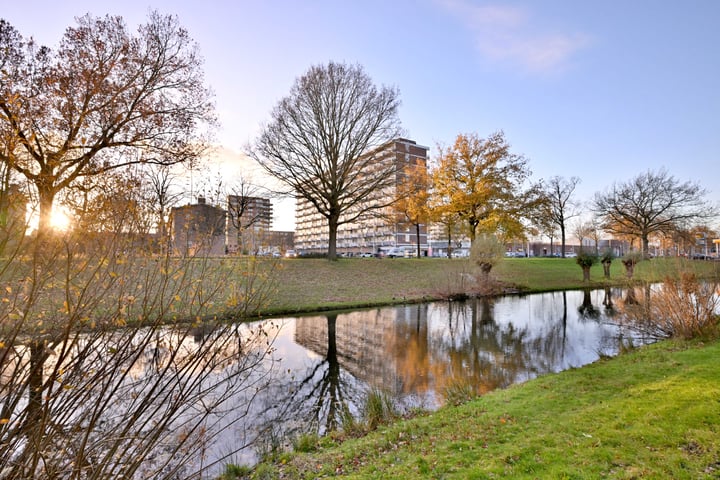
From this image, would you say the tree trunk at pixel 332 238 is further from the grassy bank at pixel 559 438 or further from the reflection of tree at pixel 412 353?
the grassy bank at pixel 559 438

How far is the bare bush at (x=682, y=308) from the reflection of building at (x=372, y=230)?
58.8 feet

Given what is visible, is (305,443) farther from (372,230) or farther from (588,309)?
(372,230)

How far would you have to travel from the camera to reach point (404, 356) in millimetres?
9938

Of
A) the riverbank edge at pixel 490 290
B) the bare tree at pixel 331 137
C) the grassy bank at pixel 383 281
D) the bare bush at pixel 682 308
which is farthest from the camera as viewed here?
the bare tree at pixel 331 137

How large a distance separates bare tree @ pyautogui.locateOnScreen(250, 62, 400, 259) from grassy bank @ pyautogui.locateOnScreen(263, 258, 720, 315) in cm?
331

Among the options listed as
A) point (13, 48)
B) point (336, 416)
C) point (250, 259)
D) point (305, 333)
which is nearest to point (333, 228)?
point (305, 333)

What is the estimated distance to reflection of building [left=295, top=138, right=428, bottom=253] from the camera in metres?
26.9

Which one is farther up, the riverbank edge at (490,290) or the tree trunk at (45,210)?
the tree trunk at (45,210)

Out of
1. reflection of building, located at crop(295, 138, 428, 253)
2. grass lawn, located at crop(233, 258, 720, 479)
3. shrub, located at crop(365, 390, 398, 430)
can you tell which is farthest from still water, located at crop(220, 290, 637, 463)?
reflection of building, located at crop(295, 138, 428, 253)

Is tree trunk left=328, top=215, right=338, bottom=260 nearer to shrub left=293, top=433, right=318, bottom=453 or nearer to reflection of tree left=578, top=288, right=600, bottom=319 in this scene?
reflection of tree left=578, top=288, right=600, bottom=319

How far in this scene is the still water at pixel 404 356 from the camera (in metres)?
6.68

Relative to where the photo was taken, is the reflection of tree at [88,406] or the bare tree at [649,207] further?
the bare tree at [649,207]

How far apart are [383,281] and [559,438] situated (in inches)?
763

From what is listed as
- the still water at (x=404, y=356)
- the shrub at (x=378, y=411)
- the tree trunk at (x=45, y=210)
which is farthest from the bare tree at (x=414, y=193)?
the tree trunk at (x=45, y=210)
